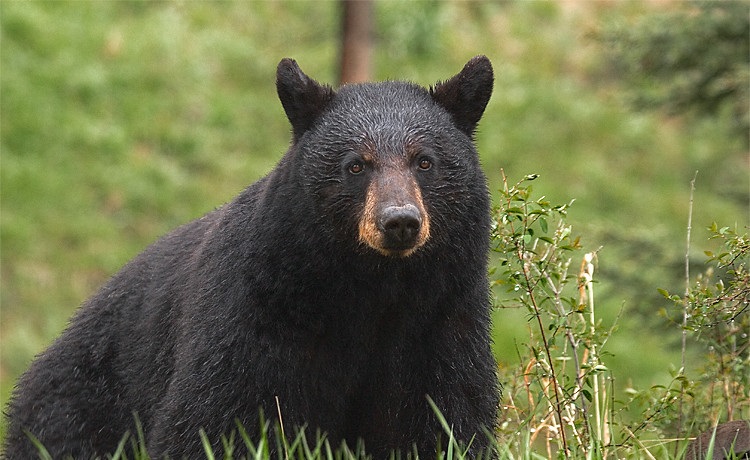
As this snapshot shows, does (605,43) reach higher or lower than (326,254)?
higher

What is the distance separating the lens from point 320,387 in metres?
4.93

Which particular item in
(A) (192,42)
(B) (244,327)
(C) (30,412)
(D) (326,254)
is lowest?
(C) (30,412)

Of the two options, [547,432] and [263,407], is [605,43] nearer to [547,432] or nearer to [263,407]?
[547,432]

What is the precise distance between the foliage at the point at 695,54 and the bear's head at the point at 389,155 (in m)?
4.54

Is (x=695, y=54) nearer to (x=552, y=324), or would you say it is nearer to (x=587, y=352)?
(x=587, y=352)

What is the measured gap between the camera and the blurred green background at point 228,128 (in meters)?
14.5

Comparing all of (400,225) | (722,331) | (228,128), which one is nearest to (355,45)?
(228,128)

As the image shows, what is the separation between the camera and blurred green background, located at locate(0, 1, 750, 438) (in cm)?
1452

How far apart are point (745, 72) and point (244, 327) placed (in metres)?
5.07

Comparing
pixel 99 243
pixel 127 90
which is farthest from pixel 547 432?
pixel 127 90

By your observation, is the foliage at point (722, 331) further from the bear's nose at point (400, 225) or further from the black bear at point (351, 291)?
the bear's nose at point (400, 225)

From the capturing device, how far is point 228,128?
55.5 ft

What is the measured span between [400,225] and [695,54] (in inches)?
231

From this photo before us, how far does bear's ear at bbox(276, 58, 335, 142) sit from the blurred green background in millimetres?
7111
